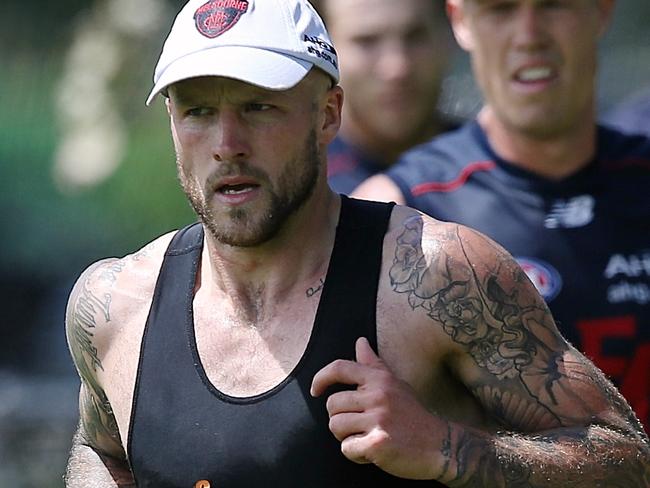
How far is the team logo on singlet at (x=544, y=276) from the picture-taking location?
5.39 metres

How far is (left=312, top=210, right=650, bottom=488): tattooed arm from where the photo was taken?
11.7 ft

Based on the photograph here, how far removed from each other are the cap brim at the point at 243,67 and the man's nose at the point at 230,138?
0.35 ft

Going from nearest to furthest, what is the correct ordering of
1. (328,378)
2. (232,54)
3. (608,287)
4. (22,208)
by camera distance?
(328,378) < (232,54) < (608,287) < (22,208)

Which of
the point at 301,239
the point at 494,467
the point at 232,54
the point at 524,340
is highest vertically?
the point at 232,54

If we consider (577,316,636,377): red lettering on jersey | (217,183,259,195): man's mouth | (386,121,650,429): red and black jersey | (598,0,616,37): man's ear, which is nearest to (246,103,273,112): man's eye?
(217,183,259,195): man's mouth

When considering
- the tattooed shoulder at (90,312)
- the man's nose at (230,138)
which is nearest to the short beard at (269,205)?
the man's nose at (230,138)

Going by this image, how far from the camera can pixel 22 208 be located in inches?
322

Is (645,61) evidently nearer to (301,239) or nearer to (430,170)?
(430,170)

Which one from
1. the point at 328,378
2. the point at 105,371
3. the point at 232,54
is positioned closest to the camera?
the point at 328,378

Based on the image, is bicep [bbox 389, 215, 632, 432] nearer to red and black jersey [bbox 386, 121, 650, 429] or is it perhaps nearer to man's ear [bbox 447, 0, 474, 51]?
red and black jersey [bbox 386, 121, 650, 429]

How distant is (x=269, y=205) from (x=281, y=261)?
214 mm

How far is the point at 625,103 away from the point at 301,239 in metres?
3.83

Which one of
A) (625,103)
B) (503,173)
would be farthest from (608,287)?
(625,103)

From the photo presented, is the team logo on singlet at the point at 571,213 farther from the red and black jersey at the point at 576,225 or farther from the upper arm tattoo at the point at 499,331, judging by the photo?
the upper arm tattoo at the point at 499,331
